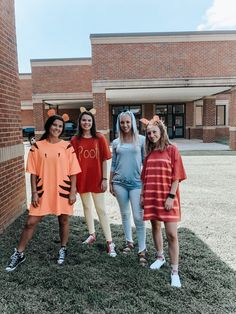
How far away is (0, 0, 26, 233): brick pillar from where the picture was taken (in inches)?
210

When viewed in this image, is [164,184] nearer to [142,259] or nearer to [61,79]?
[142,259]

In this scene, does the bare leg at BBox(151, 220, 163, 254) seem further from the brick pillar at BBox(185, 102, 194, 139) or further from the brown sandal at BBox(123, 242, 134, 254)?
the brick pillar at BBox(185, 102, 194, 139)

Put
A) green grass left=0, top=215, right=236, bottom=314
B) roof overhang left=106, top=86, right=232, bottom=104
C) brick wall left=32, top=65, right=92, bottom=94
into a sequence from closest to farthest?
green grass left=0, top=215, right=236, bottom=314 → roof overhang left=106, top=86, right=232, bottom=104 → brick wall left=32, top=65, right=92, bottom=94

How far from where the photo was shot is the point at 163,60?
16609 millimetres

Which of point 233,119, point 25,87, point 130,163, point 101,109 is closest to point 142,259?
point 130,163

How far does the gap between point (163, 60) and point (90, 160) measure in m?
13.7

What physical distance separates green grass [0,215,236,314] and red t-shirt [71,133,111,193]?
915mm

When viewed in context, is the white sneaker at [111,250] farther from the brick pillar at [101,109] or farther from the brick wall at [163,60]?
the brick wall at [163,60]

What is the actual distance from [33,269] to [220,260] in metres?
2.32

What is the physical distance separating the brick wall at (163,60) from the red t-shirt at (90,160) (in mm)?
12999

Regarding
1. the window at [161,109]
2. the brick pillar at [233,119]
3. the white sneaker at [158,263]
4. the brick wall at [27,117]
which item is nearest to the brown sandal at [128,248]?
the white sneaker at [158,263]

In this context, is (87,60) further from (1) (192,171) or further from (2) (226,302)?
(2) (226,302)

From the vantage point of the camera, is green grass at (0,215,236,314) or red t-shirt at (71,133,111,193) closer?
green grass at (0,215,236,314)

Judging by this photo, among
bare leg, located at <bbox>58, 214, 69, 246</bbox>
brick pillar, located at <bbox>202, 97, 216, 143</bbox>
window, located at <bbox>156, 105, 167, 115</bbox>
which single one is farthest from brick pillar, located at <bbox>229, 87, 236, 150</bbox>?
bare leg, located at <bbox>58, 214, 69, 246</bbox>
